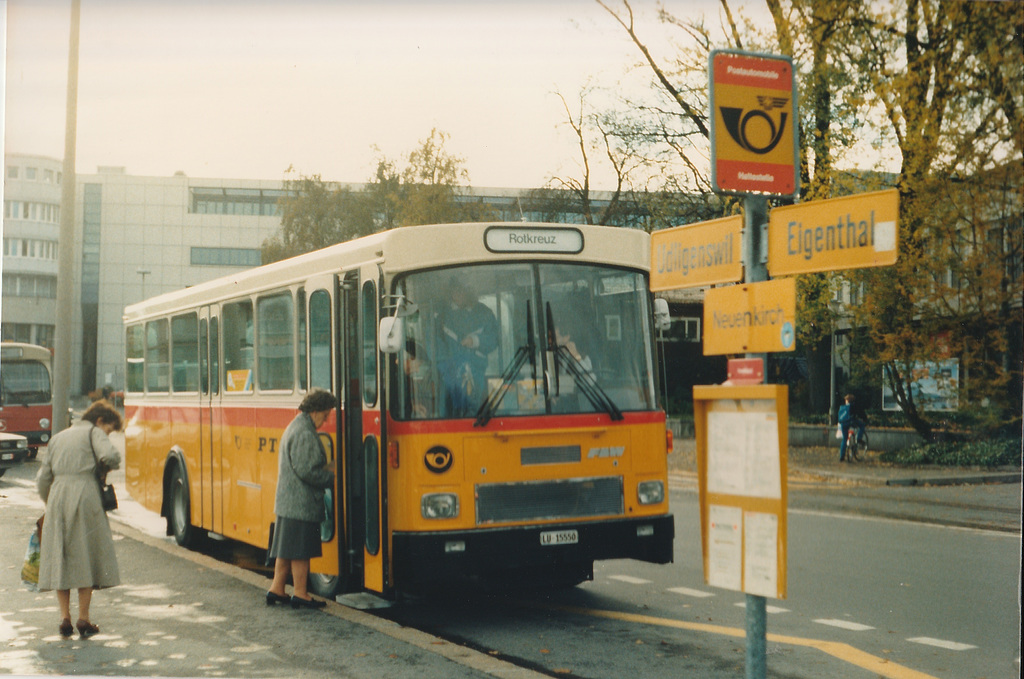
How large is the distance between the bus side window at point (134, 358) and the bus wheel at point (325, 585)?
5.22m

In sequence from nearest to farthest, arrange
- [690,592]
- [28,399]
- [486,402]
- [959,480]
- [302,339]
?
[486,402]
[302,339]
[690,592]
[959,480]
[28,399]

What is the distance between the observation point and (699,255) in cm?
467

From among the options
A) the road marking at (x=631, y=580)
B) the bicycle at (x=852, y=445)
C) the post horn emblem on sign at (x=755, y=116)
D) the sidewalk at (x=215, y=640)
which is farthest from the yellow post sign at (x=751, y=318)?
the bicycle at (x=852, y=445)

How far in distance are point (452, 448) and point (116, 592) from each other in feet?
11.8

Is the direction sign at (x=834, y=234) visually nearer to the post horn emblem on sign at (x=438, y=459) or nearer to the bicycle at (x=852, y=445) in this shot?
the post horn emblem on sign at (x=438, y=459)

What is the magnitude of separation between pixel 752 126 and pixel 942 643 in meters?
4.75

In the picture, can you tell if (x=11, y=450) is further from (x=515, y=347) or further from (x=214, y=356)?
(x=515, y=347)

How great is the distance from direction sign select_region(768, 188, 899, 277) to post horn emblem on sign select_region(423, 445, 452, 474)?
371 cm

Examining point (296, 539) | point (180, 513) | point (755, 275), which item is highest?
point (755, 275)

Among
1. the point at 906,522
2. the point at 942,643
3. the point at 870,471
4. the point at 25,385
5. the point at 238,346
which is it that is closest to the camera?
the point at 942,643

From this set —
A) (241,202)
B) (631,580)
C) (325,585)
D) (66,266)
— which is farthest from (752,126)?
(241,202)

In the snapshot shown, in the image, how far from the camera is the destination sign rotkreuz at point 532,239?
803cm

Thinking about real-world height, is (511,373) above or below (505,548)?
above

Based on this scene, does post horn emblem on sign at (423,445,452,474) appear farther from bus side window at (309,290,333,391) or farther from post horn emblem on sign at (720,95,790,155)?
post horn emblem on sign at (720,95,790,155)
